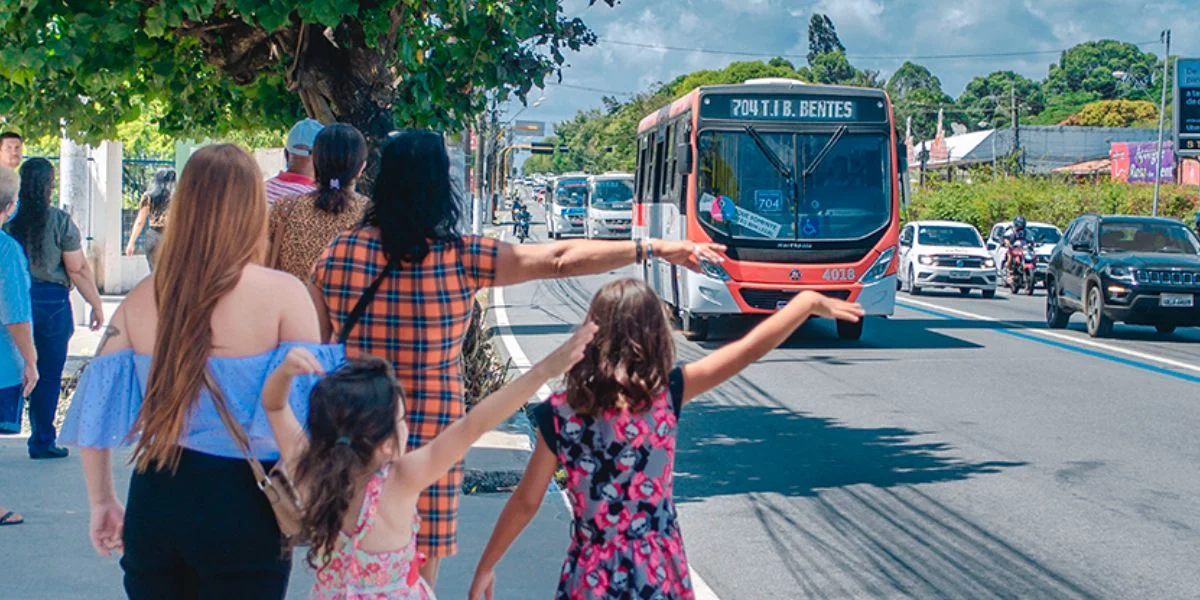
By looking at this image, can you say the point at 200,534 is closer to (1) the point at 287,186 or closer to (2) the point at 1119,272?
(1) the point at 287,186

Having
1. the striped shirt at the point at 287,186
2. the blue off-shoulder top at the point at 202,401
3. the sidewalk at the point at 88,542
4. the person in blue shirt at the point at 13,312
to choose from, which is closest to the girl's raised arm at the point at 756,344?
the blue off-shoulder top at the point at 202,401

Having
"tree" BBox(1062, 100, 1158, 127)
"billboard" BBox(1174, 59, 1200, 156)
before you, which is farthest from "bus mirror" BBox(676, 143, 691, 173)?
"tree" BBox(1062, 100, 1158, 127)

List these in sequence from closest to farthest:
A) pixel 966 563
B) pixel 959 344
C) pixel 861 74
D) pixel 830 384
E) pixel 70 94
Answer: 1. pixel 966 563
2. pixel 70 94
3. pixel 830 384
4. pixel 959 344
5. pixel 861 74

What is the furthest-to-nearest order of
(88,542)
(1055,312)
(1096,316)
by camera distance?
(1055,312) → (1096,316) → (88,542)

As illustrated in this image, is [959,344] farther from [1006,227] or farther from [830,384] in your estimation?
[1006,227]

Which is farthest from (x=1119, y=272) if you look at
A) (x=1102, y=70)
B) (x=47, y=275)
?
(x=1102, y=70)

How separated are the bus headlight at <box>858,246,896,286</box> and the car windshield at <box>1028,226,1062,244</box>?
17.8 m

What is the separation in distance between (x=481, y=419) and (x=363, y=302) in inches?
41.8

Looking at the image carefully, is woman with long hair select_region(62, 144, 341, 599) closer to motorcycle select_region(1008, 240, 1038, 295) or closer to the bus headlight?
the bus headlight

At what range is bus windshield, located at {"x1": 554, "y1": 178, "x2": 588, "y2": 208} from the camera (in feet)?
188

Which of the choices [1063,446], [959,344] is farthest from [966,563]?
[959,344]

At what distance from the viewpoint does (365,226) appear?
4477 millimetres

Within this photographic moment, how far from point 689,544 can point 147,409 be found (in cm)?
457

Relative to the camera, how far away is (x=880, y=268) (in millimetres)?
18141
